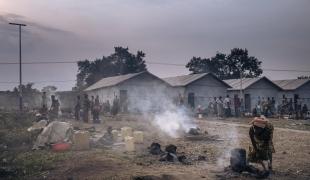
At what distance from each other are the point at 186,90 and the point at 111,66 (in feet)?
97.1

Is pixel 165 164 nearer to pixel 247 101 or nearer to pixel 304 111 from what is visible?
pixel 304 111

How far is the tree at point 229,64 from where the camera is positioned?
74062 millimetres

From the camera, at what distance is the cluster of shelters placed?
37.9m

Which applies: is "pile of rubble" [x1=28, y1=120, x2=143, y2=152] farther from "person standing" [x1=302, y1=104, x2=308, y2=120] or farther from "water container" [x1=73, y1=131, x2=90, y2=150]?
"person standing" [x1=302, y1=104, x2=308, y2=120]

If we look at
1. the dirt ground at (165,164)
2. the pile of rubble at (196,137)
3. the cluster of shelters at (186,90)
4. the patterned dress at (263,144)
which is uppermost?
the cluster of shelters at (186,90)

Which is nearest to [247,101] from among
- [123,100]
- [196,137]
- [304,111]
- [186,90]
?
[186,90]

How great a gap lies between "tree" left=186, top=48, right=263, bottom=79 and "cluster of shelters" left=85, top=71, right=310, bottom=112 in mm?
28017

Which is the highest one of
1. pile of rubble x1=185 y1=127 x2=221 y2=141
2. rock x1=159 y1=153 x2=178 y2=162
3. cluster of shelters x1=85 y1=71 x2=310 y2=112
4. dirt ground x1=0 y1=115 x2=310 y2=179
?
cluster of shelters x1=85 y1=71 x2=310 y2=112

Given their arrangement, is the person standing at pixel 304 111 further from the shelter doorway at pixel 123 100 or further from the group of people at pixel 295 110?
the shelter doorway at pixel 123 100

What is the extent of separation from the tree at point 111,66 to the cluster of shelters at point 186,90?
20.5 metres

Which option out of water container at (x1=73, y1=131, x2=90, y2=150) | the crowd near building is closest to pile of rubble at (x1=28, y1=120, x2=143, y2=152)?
water container at (x1=73, y1=131, x2=90, y2=150)

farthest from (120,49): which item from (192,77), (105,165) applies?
(105,165)

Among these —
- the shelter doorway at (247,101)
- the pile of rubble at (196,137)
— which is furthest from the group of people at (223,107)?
the pile of rubble at (196,137)

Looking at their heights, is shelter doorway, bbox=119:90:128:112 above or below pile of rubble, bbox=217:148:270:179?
above
